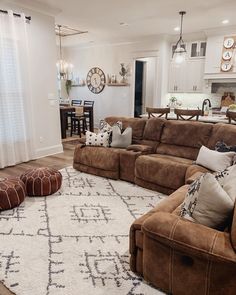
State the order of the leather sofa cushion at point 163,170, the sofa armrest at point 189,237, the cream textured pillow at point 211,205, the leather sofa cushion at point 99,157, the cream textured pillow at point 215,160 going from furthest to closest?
the leather sofa cushion at point 99,157 → the leather sofa cushion at point 163,170 → the cream textured pillow at point 215,160 → the cream textured pillow at point 211,205 → the sofa armrest at point 189,237

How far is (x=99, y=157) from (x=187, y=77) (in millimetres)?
4319

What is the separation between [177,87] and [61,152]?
387cm

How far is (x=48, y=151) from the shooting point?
5.28 meters

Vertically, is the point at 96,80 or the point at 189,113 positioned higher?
the point at 96,80

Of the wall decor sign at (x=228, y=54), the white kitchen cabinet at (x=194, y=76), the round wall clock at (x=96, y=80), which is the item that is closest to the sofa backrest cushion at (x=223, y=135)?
the wall decor sign at (x=228, y=54)

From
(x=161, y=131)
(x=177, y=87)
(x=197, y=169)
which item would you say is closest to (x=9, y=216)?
(x=197, y=169)

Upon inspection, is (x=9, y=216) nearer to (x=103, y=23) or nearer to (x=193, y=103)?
(x=103, y=23)

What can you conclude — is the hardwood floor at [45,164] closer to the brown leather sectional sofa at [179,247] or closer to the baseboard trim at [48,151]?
the baseboard trim at [48,151]

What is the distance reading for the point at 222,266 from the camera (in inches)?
56.0

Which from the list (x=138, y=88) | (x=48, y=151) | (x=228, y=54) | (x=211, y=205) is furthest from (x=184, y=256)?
(x=138, y=88)

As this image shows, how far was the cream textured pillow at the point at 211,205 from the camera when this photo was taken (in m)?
1.52

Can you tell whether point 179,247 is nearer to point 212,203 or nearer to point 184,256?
point 184,256

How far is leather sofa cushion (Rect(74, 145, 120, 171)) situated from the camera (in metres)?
3.79

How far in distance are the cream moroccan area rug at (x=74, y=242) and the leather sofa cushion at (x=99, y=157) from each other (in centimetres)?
41
